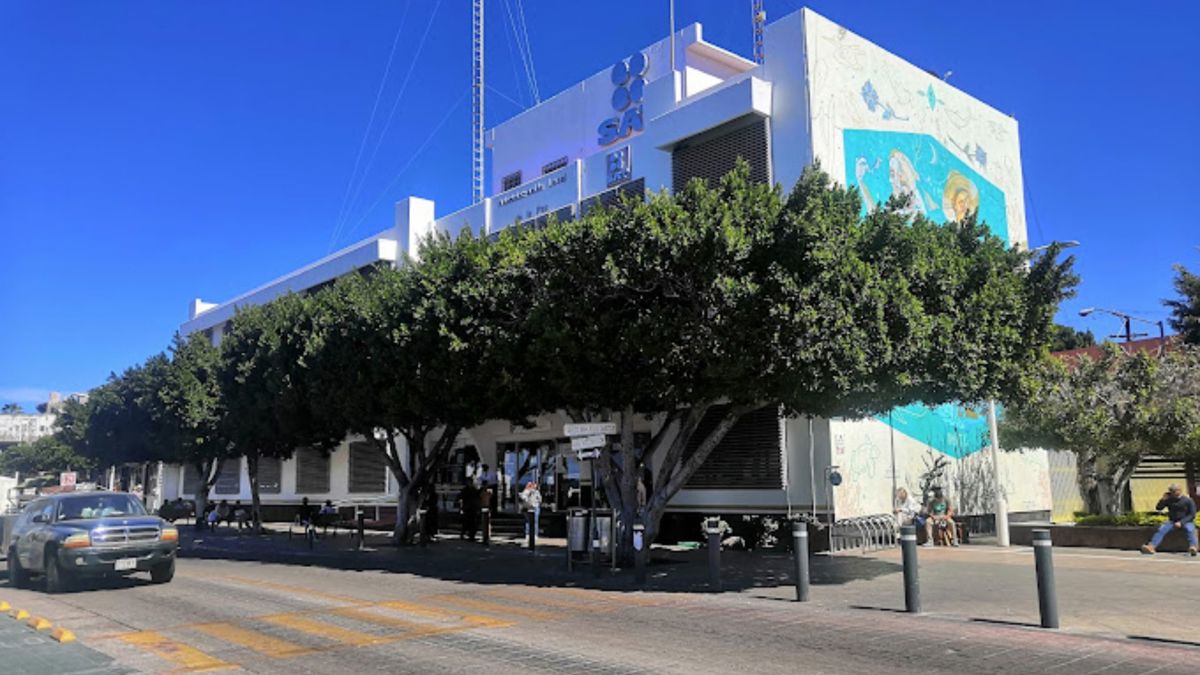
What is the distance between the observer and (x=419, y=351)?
18.3 m

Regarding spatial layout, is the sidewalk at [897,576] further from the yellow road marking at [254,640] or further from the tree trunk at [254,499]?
the tree trunk at [254,499]

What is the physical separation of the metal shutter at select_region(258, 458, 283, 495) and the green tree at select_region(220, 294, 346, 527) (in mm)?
10829

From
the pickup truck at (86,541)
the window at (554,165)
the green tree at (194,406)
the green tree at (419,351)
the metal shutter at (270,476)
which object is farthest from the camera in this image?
the metal shutter at (270,476)

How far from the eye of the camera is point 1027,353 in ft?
46.6

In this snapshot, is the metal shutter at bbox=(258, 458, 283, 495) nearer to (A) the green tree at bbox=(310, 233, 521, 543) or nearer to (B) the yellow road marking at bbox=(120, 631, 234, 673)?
(A) the green tree at bbox=(310, 233, 521, 543)

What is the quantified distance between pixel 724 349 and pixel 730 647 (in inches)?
217

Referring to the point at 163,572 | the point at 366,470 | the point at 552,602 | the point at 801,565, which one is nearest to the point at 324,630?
the point at 552,602

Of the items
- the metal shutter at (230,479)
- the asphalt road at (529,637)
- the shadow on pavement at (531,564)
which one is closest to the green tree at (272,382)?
the shadow on pavement at (531,564)

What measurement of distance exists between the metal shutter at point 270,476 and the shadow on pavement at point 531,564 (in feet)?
52.0

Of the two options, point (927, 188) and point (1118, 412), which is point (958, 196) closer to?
point (927, 188)

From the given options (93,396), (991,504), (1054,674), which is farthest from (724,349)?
(93,396)

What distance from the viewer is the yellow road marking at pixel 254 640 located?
28.4 feet

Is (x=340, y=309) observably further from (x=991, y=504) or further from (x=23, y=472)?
(x=23, y=472)

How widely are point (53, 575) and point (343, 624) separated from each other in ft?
23.0
